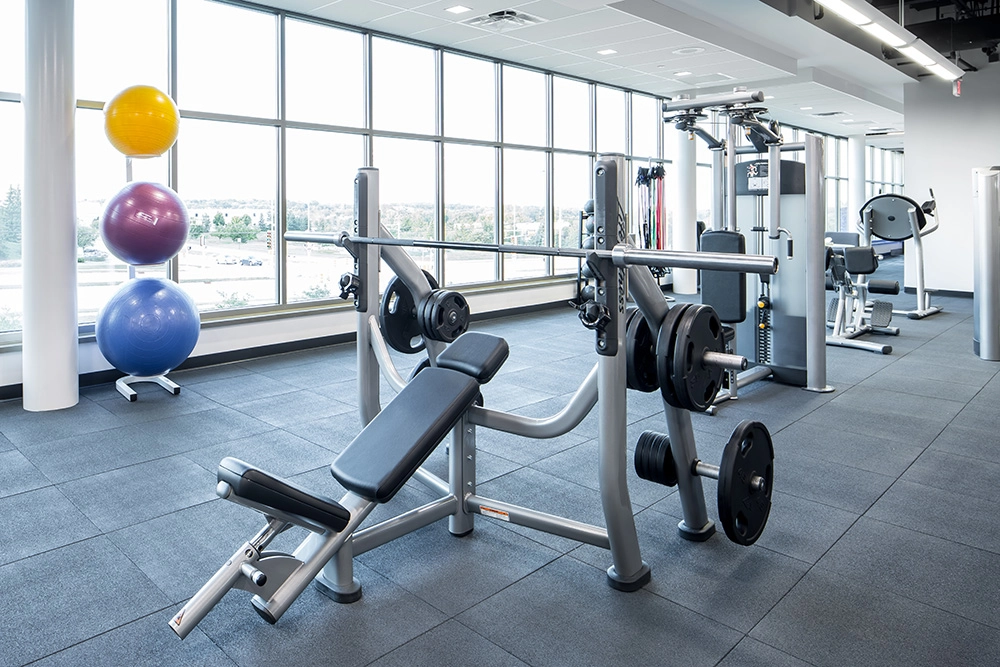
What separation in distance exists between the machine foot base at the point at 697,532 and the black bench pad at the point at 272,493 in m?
1.21

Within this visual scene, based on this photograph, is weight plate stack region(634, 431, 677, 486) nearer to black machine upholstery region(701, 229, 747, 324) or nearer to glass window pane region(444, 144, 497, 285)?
Result: black machine upholstery region(701, 229, 747, 324)

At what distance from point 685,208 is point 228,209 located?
6.42 metres

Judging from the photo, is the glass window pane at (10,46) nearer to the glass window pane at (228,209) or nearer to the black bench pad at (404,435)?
the glass window pane at (228,209)

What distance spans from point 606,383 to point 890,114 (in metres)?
12.5

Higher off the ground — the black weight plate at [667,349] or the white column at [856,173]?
the white column at [856,173]

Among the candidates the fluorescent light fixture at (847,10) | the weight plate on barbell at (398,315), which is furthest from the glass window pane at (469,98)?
the weight plate on barbell at (398,315)

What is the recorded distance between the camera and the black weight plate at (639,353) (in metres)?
2.20

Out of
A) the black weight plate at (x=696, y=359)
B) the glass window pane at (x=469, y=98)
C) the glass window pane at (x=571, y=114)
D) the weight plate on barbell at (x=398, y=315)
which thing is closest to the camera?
the black weight plate at (x=696, y=359)

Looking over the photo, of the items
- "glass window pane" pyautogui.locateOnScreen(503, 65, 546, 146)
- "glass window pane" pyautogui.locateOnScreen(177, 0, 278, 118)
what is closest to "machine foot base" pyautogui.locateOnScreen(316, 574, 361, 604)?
"glass window pane" pyautogui.locateOnScreen(177, 0, 278, 118)

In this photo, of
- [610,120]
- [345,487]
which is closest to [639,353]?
[345,487]

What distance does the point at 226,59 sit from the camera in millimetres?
5645

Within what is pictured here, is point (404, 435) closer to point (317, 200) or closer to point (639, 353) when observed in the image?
point (639, 353)

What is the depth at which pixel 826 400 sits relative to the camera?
4.37 m

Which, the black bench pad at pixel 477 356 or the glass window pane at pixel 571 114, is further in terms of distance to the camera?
the glass window pane at pixel 571 114
